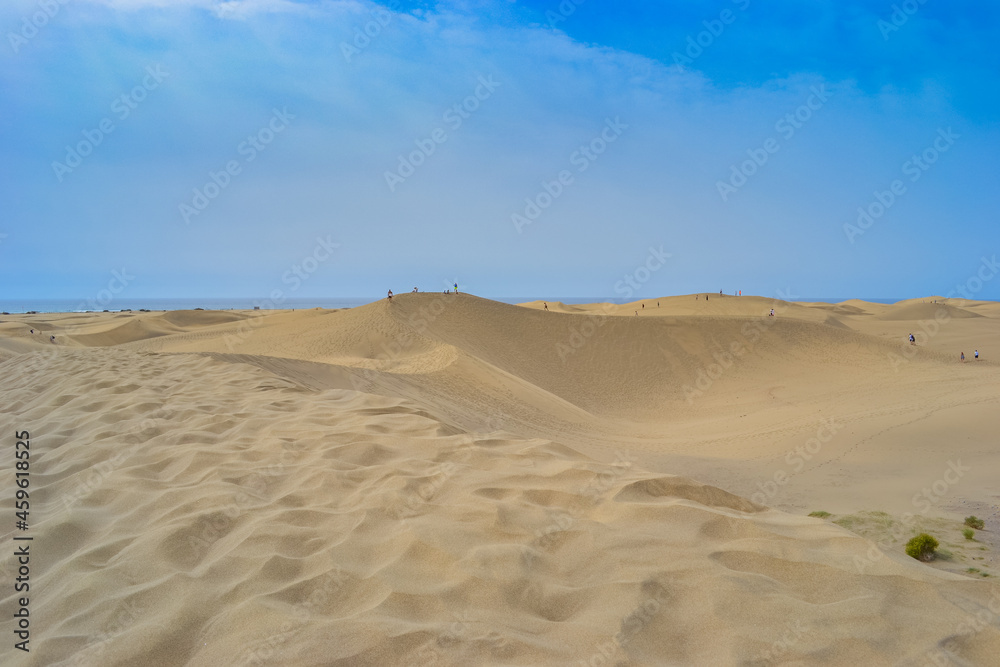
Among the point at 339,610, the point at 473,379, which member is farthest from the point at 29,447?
the point at 473,379

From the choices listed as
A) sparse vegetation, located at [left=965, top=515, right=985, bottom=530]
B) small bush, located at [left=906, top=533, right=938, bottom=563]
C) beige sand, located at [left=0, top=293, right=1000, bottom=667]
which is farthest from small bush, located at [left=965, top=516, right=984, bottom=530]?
small bush, located at [left=906, top=533, right=938, bottom=563]

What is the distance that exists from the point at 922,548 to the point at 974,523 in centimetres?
195

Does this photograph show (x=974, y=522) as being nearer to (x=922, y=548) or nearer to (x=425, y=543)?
(x=922, y=548)

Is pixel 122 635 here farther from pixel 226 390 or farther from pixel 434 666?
pixel 226 390

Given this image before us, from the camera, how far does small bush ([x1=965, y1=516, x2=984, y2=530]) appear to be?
5803 mm

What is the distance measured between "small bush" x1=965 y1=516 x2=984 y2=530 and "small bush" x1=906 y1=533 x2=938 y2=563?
5.70ft

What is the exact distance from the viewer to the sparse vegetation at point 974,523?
5.80 metres

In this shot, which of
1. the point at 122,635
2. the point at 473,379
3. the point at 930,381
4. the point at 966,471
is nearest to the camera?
the point at 122,635

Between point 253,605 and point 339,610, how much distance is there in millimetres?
369

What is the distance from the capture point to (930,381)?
16453 millimetres

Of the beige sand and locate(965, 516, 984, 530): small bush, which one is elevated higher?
the beige sand

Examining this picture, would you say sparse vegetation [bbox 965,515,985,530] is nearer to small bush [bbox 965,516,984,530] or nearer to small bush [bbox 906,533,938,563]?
small bush [bbox 965,516,984,530]

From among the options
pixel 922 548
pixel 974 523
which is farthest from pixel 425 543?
pixel 974 523

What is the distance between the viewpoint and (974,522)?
5.87 metres
